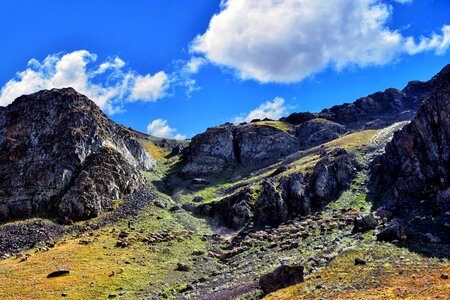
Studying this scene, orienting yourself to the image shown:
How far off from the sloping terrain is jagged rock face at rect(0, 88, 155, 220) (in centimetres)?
139

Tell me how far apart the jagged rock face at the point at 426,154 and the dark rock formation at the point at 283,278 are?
36.4 m

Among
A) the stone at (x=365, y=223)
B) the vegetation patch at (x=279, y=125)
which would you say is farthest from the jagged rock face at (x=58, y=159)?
the vegetation patch at (x=279, y=125)

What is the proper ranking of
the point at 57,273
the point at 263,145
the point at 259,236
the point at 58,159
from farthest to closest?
the point at 263,145, the point at 58,159, the point at 259,236, the point at 57,273

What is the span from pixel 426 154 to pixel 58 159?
97.3m

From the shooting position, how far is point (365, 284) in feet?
146

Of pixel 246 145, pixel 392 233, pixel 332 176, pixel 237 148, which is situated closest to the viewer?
pixel 392 233

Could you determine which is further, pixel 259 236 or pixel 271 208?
pixel 271 208

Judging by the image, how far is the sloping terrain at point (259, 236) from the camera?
51.6m

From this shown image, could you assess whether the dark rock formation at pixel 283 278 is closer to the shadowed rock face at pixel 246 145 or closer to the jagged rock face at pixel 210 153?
the jagged rock face at pixel 210 153

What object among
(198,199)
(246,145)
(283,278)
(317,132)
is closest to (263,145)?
(246,145)

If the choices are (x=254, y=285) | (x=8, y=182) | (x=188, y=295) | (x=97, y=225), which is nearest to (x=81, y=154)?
(x=8, y=182)

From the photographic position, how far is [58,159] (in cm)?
11344

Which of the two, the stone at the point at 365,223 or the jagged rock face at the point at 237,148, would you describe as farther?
the jagged rock face at the point at 237,148

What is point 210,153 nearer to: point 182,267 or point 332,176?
point 332,176
